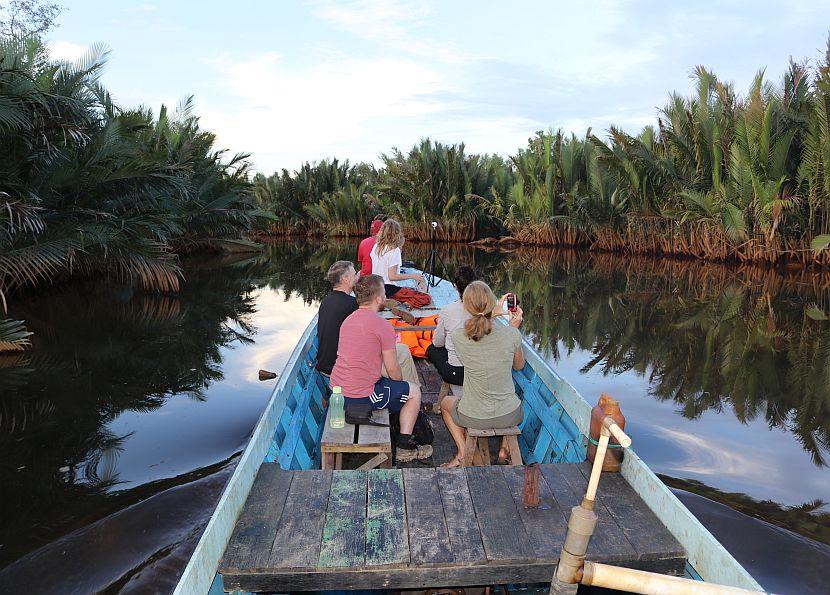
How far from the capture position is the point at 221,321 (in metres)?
12.2

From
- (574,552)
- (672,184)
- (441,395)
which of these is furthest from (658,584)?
(672,184)

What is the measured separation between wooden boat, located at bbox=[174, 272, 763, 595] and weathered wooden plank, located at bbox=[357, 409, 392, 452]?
1.75 ft

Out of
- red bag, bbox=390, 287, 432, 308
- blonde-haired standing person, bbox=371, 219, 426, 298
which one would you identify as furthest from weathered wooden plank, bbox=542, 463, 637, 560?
blonde-haired standing person, bbox=371, 219, 426, 298

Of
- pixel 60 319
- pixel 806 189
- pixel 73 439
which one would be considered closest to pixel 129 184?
pixel 60 319

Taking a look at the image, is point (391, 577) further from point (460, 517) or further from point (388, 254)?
point (388, 254)

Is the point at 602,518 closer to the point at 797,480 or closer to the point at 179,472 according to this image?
the point at 797,480

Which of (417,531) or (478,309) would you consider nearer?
(417,531)

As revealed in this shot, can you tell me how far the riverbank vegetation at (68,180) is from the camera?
9422 millimetres

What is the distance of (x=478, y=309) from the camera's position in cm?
408

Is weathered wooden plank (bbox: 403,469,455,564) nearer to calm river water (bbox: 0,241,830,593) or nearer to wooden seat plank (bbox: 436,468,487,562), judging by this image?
wooden seat plank (bbox: 436,468,487,562)

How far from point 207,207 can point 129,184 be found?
8.83 meters

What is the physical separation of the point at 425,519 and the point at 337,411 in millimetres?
1437

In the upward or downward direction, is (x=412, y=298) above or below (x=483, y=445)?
above

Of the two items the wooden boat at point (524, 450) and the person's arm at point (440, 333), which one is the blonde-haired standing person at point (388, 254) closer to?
the wooden boat at point (524, 450)
